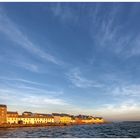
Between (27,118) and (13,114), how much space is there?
606 centimetres

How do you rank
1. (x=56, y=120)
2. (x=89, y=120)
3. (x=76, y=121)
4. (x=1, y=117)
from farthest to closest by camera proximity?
(x=89, y=120) < (x=76, y=121) < (x=56, y=120) < (x=1, y=117)

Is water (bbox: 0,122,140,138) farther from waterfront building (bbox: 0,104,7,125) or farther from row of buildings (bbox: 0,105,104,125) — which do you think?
row of buildings (bbox: 0,105,104,125)

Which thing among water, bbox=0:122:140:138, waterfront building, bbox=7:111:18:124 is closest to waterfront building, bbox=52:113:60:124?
waterfront building, bbox=7:111:18:124

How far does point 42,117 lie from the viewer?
320 ft

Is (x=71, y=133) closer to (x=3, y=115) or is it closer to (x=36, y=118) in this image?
(x=3, y=115)

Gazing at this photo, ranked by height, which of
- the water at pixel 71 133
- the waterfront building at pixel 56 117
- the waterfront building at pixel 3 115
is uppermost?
the waterfront building at pixel 56 117

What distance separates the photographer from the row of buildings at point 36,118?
75.9 meters

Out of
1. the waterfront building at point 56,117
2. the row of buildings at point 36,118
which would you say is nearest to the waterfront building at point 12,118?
the row of buildings at point 36,118

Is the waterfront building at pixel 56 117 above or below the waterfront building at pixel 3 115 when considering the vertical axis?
above

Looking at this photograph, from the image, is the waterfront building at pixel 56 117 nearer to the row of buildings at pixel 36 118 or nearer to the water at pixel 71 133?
the row of buildings at pixel 36 118

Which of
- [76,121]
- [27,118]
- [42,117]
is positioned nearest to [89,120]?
[76,121]

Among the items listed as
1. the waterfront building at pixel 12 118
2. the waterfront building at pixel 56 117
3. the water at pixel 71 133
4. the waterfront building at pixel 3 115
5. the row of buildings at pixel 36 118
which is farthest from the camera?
the waterfront building at pixel 56 117

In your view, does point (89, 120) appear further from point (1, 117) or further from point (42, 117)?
point (1, 117)

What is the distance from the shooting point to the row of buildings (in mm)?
75938
